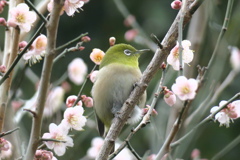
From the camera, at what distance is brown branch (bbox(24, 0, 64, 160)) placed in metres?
1.66

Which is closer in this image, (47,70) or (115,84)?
(47,70)

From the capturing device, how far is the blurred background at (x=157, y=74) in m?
2.34

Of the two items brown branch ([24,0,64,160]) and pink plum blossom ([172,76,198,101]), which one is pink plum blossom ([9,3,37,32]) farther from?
pink plum blossom ([172,76,198,101])

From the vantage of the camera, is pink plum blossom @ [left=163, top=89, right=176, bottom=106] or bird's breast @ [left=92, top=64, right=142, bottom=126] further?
bird's breast @ [left=92, top=64, right=142, bottom=126]

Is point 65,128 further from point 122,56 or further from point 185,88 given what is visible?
point 122,56

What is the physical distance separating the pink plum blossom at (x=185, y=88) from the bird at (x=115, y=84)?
934mm

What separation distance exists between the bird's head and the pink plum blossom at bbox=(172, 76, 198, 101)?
127cm

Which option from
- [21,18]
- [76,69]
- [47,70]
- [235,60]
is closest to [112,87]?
[76,69]

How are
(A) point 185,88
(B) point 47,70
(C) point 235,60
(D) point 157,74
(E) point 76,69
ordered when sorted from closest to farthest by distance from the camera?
(B) point 47,70 → (A) point 185,88 → (C) point 235,60 → (E) point 76,69 → (D) point 157,74

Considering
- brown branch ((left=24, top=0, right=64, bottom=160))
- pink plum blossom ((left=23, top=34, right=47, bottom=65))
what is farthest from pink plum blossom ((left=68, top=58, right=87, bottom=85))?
brown branch ((left=24, top=0, right=64, bottom=160))

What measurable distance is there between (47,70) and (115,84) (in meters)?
1.43

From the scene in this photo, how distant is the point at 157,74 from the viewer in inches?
205

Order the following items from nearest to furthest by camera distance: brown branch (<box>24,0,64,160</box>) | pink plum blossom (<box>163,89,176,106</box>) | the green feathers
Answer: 1. brown branch (<box>24,0,64,160</box>)
2. pink plum blossom (<box>163,89,176,106</box>)
3. the green feathers

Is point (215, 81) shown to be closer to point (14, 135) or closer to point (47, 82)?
point (47, 82)
